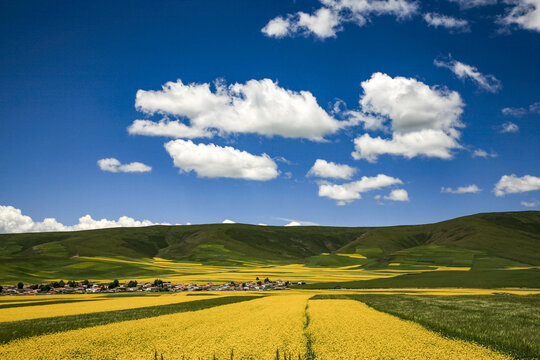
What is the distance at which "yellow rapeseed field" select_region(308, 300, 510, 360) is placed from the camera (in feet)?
52.6

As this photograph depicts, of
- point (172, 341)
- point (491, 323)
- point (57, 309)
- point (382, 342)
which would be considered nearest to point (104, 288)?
point (57, 309)

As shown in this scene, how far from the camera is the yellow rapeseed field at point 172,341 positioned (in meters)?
16.8

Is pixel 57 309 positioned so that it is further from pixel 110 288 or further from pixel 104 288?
pixel 110 288

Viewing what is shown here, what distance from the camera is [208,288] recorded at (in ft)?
245

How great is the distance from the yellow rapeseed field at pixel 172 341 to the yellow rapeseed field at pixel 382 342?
1354 millimetres

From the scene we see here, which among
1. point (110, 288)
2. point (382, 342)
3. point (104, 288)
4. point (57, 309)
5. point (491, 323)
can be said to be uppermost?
point (382, 342)

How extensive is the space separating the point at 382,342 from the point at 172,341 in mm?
11708

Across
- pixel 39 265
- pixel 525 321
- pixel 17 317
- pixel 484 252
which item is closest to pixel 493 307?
pixel 525 321

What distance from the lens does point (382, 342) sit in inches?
727

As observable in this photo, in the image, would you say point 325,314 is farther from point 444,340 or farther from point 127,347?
point 127,347

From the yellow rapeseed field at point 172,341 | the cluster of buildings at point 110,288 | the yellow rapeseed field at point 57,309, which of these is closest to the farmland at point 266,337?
the yellow rapeseed field at point 172,341

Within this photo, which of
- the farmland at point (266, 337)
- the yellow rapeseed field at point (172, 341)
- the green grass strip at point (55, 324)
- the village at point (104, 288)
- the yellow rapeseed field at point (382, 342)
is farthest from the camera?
the village at point (104, 288)

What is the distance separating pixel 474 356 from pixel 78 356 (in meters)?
18.9

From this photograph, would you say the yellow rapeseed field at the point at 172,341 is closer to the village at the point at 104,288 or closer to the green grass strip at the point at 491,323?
the green grass strip at the point at 491,323
